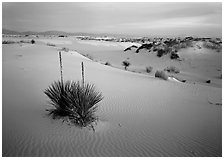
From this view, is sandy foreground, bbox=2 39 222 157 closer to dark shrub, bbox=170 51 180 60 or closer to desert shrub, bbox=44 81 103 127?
desert shrub, bbox=44 81 103 127

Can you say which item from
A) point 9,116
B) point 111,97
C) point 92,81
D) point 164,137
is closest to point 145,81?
point 92,81

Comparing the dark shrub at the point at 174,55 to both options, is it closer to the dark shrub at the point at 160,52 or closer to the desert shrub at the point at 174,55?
the desert shrub at the point at 174,55

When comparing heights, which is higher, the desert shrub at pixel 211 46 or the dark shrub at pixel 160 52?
the desert shrub at pixel 211 46

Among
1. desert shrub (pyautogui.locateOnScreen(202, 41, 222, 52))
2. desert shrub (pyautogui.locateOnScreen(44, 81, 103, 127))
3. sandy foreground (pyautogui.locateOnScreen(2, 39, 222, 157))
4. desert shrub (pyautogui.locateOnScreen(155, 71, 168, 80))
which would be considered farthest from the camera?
desert shrub (pyautogui.locateOnScreen(202, 41, 222, 52))

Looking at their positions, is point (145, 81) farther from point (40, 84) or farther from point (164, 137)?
point (164, 137)

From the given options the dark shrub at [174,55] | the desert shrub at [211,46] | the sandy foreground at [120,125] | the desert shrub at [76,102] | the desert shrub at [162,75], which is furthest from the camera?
the desert shrub at [211,46]

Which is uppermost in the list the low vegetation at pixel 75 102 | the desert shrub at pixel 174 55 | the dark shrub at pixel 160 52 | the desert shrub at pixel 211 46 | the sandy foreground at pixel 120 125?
the desert shrub at pixel 211 46

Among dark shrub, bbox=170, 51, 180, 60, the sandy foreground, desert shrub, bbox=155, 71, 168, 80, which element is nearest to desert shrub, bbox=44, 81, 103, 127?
the sandy foreground

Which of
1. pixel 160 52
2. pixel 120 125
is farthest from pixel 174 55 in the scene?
pixel 120 125

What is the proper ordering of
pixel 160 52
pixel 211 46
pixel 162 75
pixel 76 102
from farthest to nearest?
1. pixel 211 46
2. pixel 160 52
3. pixel 162 75
4. pixel 76 102

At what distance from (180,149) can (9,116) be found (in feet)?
12.2

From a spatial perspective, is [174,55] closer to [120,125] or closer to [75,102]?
[120,125]

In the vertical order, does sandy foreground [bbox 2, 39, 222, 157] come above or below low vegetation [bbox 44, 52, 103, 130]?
below

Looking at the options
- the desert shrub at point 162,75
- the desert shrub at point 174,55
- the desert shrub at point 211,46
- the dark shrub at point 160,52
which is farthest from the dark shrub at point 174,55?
the desert shrub at point 162,75
